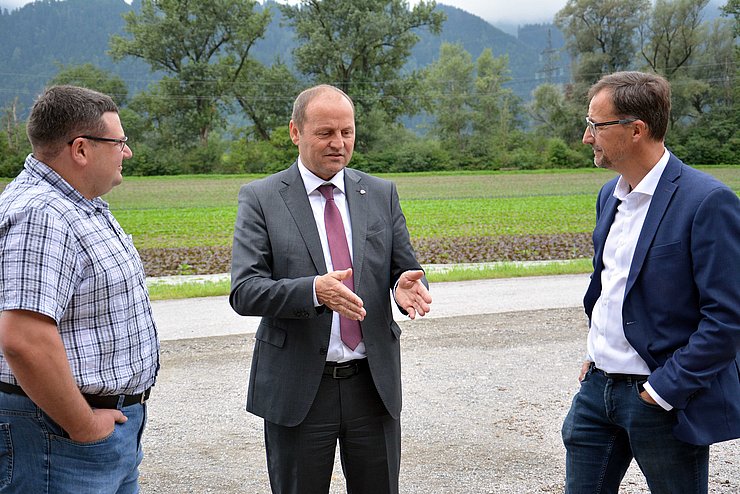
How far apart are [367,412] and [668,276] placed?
134 cm

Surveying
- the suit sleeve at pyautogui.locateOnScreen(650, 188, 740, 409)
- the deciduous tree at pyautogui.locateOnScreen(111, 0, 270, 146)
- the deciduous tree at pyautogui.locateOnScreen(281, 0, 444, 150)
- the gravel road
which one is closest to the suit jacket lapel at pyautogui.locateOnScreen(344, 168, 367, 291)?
the suit sleeve at pyautogui.locateOnScreen(650, 188, 740, 409)

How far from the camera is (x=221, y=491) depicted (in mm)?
4633

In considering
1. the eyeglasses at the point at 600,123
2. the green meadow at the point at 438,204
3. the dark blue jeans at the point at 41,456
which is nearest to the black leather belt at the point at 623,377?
the eyeglasses at the point at 600,123

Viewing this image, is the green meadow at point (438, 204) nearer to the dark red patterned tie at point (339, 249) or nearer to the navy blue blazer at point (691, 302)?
the dark red patterned tie at point (339, 249)

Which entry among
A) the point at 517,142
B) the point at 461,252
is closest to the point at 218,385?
the point at 461,252

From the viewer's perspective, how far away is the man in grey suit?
3.14 metres

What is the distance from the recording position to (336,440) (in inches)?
126

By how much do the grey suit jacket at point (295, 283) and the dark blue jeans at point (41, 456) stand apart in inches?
29.9

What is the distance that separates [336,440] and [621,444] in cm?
117

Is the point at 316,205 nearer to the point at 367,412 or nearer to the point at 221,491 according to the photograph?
the point at 367,412

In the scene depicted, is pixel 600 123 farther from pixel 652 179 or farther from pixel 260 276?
pixel 260 276

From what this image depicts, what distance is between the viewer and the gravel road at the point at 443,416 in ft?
15.7

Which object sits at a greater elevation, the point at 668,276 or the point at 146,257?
the point at 668,276

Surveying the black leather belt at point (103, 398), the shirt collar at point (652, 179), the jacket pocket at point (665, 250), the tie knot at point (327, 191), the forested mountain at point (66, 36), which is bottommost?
the black leather belt at point (103, 398)
